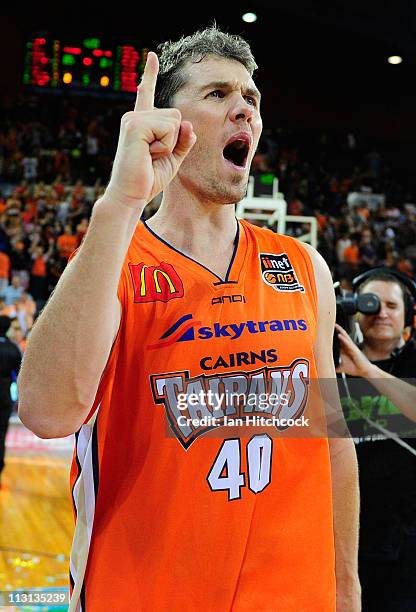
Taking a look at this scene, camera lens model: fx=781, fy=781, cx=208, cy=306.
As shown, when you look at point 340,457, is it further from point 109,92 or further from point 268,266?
point 109,92

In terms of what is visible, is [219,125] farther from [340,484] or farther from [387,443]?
[387,443]

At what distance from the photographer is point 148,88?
4.88 ft

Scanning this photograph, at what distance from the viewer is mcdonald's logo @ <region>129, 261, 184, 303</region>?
5.37 feet

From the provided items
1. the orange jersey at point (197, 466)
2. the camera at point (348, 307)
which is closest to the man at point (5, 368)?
the camera at point (348, 307)

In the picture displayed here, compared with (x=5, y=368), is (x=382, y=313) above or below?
above

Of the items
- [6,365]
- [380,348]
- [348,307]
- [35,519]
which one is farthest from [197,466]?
[6,365]

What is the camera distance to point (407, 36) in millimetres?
13281

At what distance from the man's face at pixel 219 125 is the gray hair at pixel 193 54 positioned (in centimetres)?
2

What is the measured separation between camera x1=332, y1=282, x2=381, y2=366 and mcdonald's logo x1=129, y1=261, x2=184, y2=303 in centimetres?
112

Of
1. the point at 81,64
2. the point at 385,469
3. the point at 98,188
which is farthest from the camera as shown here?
the point at 81,64

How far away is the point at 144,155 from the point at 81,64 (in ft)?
50.6

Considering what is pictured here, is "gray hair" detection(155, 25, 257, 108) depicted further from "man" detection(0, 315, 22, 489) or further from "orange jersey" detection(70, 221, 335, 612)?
"man" detection(0, 315, 22, 489)

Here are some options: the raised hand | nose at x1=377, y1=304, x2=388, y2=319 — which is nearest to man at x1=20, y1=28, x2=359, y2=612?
the raised hand

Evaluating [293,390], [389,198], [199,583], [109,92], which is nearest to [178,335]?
[293,390]
